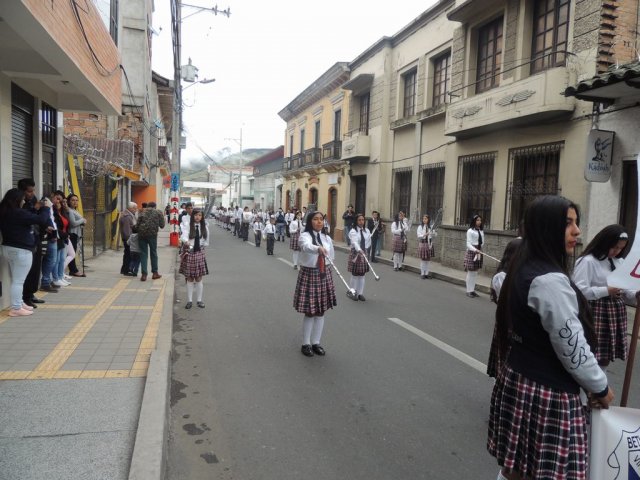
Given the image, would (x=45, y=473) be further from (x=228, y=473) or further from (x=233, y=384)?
(x=233, y=384)

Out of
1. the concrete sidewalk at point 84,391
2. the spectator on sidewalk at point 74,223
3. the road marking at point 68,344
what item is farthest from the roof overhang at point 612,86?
the spectator on sidewalk at point 74,223

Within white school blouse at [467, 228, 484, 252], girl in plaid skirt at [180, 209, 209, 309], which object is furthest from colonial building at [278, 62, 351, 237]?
girl in plaid skirt at [180, 209, 209, 309]

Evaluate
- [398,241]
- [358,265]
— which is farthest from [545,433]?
[398,241]

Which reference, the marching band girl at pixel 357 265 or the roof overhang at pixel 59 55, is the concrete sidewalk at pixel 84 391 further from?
the marching band girl at pixel 357 265

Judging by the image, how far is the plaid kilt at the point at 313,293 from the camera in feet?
19.4

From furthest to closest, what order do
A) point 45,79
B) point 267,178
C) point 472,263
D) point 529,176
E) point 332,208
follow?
point 267,178
point 332,208
point 529,176
point 472,263
point 45,79

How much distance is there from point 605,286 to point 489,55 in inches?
455

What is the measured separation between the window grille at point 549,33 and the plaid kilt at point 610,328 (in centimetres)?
816

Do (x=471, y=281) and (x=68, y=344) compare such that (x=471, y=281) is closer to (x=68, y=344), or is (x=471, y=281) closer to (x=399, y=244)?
(x=399, y=244)

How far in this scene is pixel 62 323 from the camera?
6.54m

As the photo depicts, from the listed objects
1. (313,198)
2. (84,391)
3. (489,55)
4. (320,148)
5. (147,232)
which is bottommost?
(84,391)

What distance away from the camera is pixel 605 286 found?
4.54 metres

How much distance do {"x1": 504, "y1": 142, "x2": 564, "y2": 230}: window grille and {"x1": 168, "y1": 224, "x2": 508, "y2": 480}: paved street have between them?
4861mm

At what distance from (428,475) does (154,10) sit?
29.6 metres
